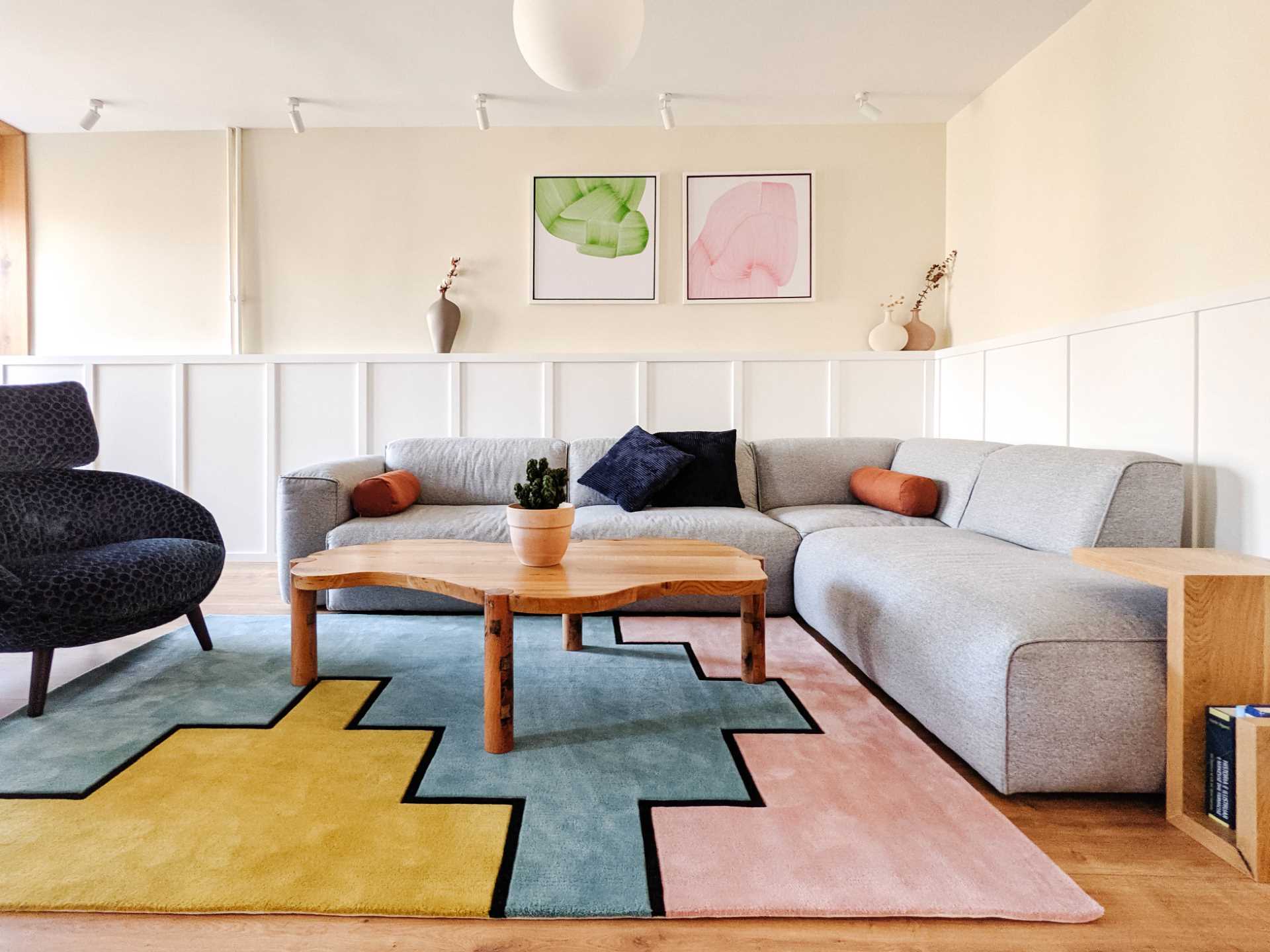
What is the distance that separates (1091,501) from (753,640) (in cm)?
111

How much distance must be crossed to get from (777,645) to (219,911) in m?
1.83

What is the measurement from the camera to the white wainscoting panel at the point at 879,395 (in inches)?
159

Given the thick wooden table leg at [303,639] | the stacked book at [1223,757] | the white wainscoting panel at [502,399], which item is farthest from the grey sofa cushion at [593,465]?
the stacked book at [1223,757]

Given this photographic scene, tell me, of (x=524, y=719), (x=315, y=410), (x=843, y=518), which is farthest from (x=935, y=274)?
(x=315, y=410)

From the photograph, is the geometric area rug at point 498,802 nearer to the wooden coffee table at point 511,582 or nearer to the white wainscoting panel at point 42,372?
the wooden coffee table at point 511,582

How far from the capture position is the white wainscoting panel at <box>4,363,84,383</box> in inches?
157

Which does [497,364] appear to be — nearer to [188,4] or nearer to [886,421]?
[188,4]

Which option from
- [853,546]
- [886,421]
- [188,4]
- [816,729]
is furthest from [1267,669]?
[188,4]

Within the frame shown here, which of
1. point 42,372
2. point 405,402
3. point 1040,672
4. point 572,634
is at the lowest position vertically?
point 572,634

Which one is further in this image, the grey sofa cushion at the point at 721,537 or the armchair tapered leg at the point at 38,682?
the grey sofa cushion at the point at 721,537

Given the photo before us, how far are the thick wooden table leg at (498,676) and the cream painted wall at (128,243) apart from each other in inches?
140

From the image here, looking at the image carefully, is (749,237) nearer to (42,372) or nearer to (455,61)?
(455,61)

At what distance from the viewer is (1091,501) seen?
205cm

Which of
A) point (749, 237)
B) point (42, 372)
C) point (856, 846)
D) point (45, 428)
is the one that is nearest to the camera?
point (856, 846)
